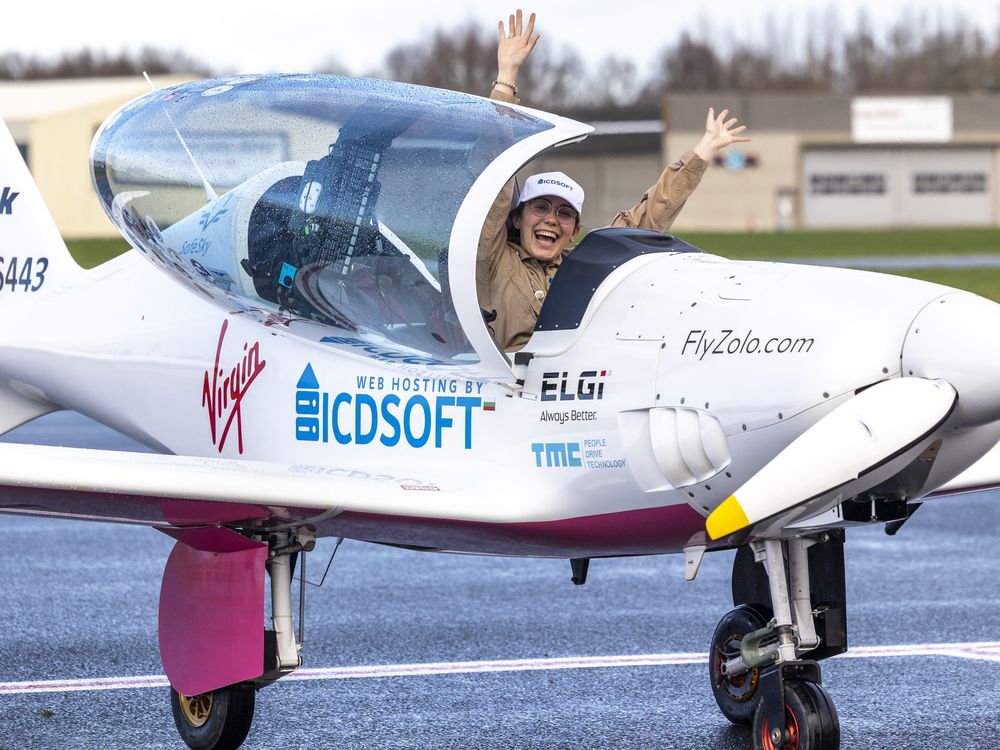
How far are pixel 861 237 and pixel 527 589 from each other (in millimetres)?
47165

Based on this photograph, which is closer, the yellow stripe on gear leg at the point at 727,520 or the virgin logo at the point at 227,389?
the yellow stripe on gear leg at the point at 727,520

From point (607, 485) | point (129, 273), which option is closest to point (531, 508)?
point (607, 485)

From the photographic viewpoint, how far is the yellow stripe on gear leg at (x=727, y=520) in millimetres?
4238

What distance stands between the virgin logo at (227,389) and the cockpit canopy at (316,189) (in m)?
0.23

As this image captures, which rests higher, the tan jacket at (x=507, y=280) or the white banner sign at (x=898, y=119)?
the tan jacket at (x=507, y=280)

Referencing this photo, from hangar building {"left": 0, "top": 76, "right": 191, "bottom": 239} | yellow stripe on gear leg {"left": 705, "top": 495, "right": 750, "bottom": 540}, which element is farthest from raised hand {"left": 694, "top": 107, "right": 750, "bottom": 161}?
hangar building {"left": 0, "top": 76, "right": 191, "bottom": 239}

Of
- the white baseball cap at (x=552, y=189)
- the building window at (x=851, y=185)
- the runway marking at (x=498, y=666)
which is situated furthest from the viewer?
the building window at (x=851, y=185)

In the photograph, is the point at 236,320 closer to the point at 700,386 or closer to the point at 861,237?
the point at 700,386

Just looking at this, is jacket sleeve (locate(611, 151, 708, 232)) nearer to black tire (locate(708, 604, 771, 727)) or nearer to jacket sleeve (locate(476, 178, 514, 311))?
jacket sleeve (locate(476, 178, 514, 311))

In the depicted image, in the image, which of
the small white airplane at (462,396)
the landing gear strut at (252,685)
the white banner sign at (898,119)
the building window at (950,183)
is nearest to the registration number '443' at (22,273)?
the small white airplane at (462,396)

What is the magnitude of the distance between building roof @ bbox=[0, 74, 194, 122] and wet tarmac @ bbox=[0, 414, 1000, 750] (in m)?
64.6

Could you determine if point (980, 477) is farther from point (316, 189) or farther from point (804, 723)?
point (316, 189)

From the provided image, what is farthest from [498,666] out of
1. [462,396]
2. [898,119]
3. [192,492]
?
[898,119]

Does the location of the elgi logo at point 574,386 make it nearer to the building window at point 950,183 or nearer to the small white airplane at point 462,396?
the small white airplane at point 462,396
